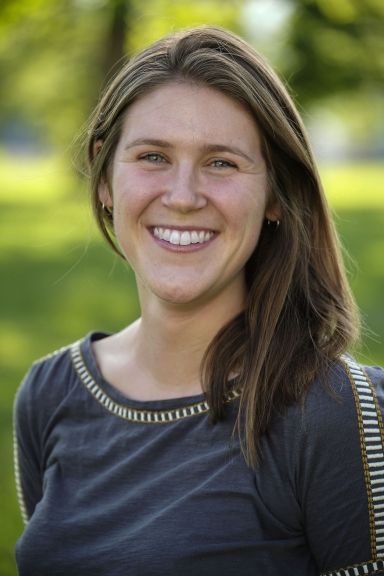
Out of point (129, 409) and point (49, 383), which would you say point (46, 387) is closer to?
point (49, 383)

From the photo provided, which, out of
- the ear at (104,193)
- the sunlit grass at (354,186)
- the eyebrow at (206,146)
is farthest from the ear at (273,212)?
the sunlit grass at (354,186)

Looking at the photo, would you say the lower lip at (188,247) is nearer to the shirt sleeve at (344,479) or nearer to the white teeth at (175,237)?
the white teeth at (175,237)

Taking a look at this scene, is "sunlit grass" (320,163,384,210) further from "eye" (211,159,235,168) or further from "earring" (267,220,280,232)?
"eye" (211,159,235,168)

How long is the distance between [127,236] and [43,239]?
8.97 m

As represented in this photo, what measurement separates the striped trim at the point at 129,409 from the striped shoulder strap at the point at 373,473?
16.5 inches

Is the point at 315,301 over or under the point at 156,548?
over

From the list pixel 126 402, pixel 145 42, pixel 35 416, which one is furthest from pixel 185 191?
pixel 145 42

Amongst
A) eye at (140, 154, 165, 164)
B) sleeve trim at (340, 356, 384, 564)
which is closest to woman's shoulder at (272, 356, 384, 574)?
sleeve trim at (340, 356, 384, 564)

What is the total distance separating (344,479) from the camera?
1.93m

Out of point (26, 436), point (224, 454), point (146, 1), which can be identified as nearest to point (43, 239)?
point (146, 1)

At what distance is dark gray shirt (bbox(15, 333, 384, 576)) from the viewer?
1.94m

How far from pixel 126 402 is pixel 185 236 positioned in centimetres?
59

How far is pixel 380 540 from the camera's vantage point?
1924 mm

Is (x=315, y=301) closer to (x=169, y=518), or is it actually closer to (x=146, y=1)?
(x=169, y=518)
